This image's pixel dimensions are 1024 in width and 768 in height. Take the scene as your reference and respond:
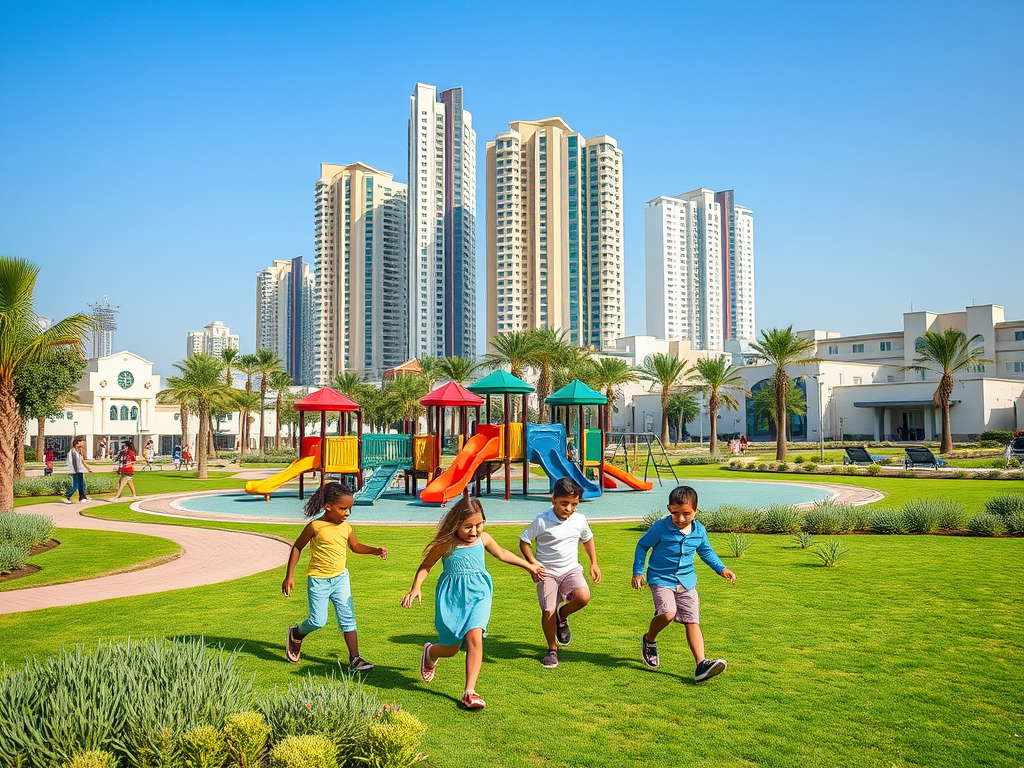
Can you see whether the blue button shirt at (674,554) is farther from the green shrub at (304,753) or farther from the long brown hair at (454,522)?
the green shrub at (304,753)

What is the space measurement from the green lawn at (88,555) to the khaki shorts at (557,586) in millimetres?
8397

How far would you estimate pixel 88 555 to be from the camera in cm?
1378

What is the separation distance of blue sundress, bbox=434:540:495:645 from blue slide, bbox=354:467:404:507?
1884 cm

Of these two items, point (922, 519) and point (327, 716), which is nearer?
point (327, 716)

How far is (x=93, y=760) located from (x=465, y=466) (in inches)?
788

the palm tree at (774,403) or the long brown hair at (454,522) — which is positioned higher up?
the palm tree at (774,403)

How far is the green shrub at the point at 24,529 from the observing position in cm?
1344

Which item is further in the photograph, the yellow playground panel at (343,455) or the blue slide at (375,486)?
the yellow playground panel at (343,455)

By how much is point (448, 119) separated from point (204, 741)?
14774 centimetres

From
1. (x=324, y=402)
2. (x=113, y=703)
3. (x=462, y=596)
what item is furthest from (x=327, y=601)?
(x=324, y=402)

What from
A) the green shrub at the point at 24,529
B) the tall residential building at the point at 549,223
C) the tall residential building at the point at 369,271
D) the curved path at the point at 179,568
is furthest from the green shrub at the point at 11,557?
the tall residential building at the point at 369,271

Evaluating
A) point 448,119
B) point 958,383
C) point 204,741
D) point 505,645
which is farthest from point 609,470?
point 448,119

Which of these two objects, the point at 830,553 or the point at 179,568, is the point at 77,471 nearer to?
the point at 179,568

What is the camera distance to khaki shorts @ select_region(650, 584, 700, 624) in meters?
6.34
